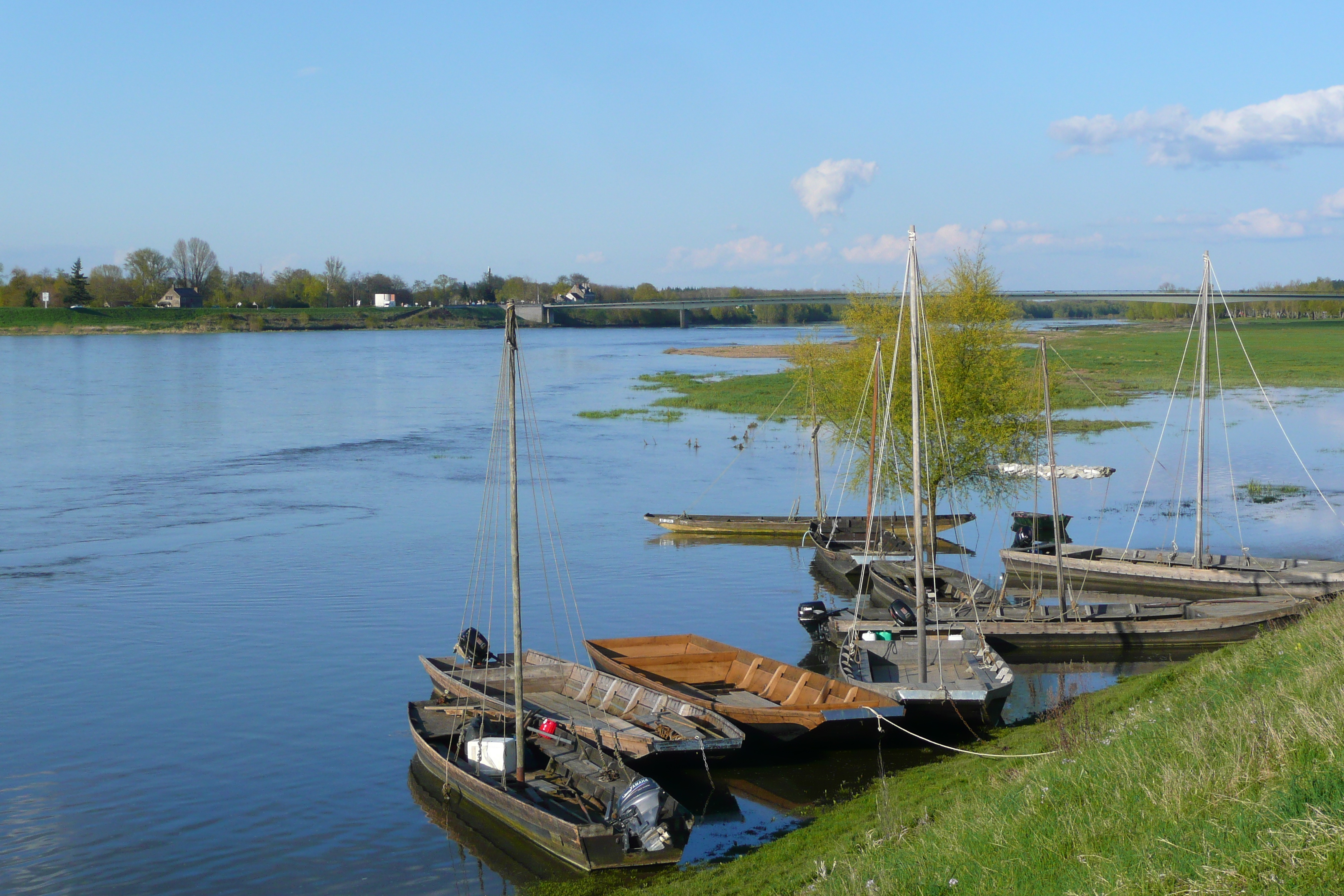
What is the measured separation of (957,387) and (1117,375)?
69956 mm

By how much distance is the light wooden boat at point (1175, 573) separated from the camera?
30.5 m

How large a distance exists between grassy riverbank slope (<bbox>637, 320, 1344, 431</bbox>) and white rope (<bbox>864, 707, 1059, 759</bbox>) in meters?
27.0

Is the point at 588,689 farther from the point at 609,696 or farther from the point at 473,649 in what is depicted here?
the point at 473,649

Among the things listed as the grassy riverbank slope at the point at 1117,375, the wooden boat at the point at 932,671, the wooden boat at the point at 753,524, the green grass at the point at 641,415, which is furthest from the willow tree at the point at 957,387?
the green grass at the point at 641,415

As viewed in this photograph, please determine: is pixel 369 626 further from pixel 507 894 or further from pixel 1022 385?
pixel 1022 385

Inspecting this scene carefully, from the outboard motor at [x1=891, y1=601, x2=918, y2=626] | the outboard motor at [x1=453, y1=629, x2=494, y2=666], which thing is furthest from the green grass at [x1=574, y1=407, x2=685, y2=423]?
the outboard motor at [x1=453, y1=629, x2=494, y2=666]

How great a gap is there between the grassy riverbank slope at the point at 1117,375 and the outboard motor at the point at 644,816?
33.2 m

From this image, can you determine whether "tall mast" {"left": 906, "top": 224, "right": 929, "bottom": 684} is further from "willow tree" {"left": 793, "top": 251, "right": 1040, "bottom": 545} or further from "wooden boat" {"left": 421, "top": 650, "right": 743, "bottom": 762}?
"willow tree" {"left": 793, "top": 251, "right": 1040, "bottom": 545}

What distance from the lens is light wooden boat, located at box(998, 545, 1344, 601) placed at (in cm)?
3048

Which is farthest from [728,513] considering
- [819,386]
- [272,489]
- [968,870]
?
[968,870]

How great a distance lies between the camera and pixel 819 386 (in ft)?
166

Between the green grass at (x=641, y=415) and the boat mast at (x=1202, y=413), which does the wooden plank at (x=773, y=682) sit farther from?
the green grass at (x=641, y=415)

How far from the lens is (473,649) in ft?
80.2

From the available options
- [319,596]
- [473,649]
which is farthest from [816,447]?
[473,649]
